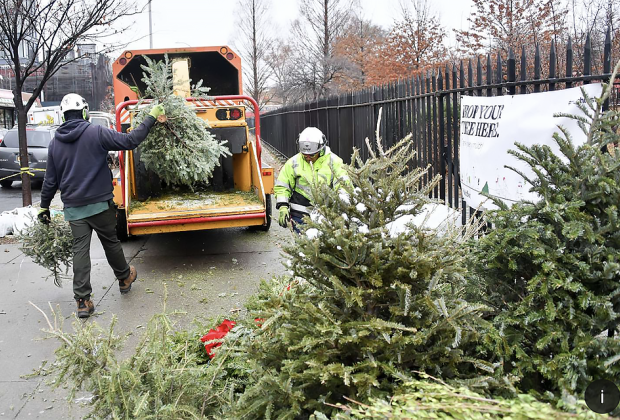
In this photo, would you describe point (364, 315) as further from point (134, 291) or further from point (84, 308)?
point (134, 291)

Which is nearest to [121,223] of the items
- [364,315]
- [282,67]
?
[364,315]

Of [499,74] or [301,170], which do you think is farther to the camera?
[301,170]

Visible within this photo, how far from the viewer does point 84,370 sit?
2.74m

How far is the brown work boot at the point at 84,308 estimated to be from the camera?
524cm

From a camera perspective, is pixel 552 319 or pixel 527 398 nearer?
pixel 527 398

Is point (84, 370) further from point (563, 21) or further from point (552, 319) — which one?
point (563, 21)

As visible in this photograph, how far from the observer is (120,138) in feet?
17.9

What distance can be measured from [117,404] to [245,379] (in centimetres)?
74

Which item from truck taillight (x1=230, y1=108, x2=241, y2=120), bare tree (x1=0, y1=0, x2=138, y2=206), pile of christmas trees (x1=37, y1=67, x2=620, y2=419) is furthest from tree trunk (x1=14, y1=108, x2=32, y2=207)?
pile of christmas trees (x1=37, y1=67, x2=620, y2=419)

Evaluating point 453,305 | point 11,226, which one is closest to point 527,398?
point 453,305

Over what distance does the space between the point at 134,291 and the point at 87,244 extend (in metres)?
0.80

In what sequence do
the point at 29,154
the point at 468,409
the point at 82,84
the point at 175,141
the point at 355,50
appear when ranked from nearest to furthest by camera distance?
the point at 468,409 < the point at 175,141 < the point at 29,154 < the point at 355,50 < the point at 82,84

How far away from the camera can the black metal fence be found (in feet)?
13.9

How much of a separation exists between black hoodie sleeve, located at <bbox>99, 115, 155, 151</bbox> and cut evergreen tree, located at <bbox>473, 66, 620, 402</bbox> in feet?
12.6
